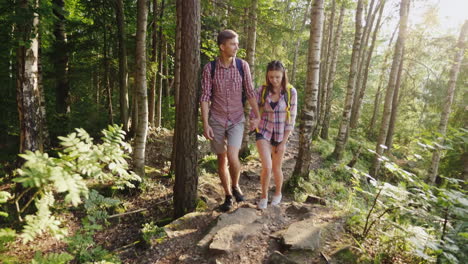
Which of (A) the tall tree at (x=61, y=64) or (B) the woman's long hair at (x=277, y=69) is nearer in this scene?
(B) the woman's long hair at (x=277, y=69)

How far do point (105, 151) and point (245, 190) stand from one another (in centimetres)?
452

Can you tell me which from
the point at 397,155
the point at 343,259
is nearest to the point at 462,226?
the point at 343,259

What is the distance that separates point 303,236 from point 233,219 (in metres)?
1.09

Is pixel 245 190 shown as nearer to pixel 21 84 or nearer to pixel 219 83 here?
pixel 219 83

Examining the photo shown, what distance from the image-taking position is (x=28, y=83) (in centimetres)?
494

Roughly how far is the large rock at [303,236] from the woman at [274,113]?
0.93 meters

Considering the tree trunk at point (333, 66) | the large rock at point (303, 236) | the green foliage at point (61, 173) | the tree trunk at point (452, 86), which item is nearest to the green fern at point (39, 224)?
the green foliage at point (61, 173)

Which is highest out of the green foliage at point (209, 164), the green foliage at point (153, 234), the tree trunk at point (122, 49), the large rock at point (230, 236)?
the tree trunk at point (122, 49)

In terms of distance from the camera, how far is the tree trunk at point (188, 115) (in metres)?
3.83

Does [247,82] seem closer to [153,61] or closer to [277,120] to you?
[277,120]

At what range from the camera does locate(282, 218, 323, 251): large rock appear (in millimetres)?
3193

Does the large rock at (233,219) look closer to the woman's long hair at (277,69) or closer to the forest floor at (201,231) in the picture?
the forest floor at (201,231)

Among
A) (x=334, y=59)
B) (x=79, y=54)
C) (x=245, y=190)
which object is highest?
(x=334, y=59)

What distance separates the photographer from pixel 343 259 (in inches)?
121
